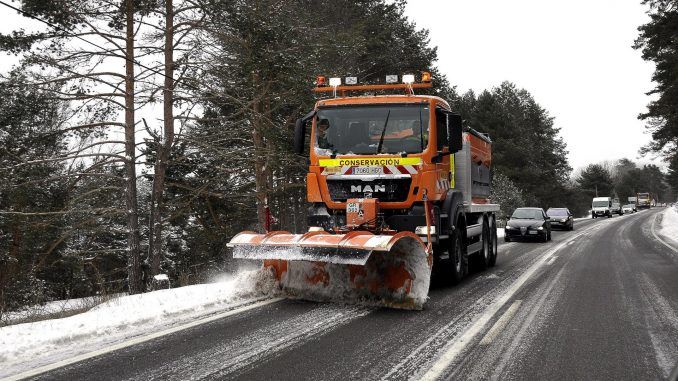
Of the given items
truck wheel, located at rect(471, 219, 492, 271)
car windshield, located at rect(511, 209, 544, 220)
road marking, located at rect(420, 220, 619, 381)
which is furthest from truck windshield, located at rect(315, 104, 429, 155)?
car windshield, located at rect(511, 209, 544, 220)

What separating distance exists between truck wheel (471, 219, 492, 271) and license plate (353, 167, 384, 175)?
467cm

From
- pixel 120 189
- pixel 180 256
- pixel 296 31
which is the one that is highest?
pixel 296 31

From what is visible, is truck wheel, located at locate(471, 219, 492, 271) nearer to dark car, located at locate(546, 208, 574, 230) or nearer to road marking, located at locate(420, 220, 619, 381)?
road marking, located at locate(420, 220, 619, 381)

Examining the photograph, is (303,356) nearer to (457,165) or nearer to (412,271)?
(412,271)

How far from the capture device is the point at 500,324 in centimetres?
640

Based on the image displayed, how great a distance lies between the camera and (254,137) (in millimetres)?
17922

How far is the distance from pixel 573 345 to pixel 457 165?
17.5 feet

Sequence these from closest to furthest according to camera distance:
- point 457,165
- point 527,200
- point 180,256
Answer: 1. point 457,165
2. point 180,256
3. point 527,200

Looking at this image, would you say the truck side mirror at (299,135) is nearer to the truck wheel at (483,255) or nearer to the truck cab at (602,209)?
the truck wheel at (483,255)

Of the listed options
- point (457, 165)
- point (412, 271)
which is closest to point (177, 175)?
point (457, 165)

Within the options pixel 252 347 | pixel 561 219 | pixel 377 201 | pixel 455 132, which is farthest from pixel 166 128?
pixel 561 219

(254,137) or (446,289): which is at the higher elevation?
(254,137)

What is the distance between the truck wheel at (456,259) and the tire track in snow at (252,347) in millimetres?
2775

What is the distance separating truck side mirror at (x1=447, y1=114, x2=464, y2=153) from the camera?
857 cm
